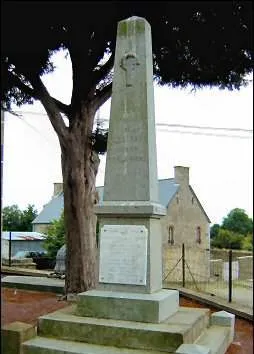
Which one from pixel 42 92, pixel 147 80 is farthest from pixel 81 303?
pixel 42 92

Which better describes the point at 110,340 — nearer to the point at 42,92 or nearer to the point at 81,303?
the point at 81,303

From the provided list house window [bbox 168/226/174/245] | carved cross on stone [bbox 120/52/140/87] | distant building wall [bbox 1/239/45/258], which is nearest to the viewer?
distant building wall [bbox 1/239/45/258]

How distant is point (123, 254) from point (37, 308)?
3.19m

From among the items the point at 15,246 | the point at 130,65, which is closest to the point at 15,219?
the point at 15,246

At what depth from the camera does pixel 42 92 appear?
312 inches

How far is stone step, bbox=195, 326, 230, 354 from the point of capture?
430 cm

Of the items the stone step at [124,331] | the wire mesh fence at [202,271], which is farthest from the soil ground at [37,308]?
the wire mesh fence at [202,271]

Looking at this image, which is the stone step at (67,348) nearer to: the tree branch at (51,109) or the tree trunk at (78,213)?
the tree trunk at (78,213)

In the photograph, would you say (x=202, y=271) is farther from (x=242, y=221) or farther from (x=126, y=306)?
(x=242, y=221)

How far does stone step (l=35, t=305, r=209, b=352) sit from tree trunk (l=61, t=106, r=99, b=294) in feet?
10.2

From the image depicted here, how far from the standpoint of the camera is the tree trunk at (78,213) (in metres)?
7.70

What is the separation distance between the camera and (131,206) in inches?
179

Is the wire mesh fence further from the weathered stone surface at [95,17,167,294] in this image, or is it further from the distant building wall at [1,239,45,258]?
the distant building wall at [1,239,45,258]

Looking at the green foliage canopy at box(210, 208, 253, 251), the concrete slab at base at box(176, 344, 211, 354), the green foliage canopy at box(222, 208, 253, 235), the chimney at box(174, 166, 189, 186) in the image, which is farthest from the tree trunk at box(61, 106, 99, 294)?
the chimney at box(174, 166, 189, 186)
